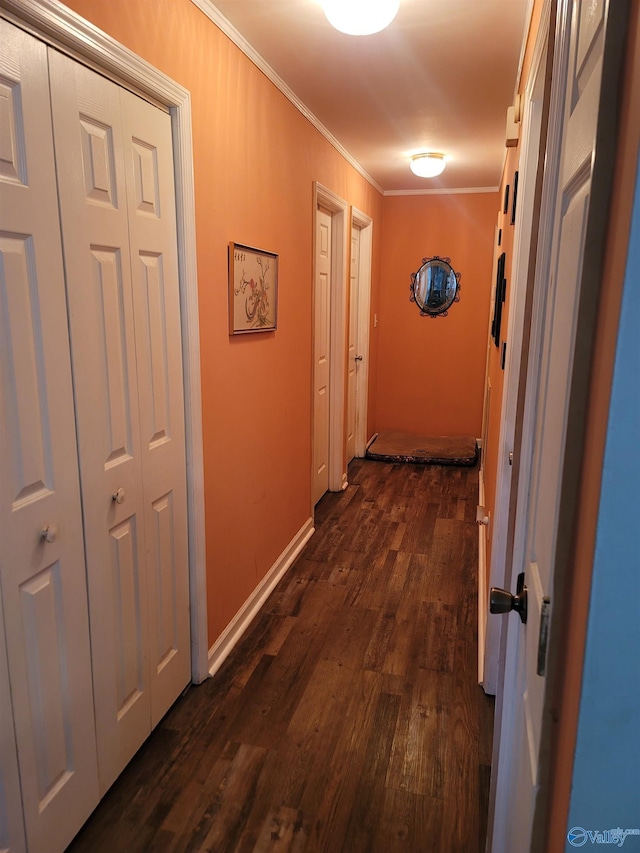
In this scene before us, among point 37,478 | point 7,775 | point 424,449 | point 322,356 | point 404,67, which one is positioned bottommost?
point 424,449

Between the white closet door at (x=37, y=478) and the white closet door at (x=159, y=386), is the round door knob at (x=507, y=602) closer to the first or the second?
the white closet door at (x=37, y=478)

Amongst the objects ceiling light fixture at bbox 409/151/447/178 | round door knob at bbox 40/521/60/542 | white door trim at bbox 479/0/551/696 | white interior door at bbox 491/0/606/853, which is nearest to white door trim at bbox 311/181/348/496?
ceiling light fixture at bbox 409/151/447/178

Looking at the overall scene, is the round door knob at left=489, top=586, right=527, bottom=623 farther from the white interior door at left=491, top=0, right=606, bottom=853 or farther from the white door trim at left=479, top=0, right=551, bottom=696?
the white door trim at left=479, top=0, right=551, bottom=696

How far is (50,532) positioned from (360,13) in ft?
5.81

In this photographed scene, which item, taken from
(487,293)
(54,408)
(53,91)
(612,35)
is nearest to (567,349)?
(612,35)

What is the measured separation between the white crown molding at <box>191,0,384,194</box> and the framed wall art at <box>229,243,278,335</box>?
0.73 metres

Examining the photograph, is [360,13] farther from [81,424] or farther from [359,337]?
[359,337]

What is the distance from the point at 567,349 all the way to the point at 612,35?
29cm

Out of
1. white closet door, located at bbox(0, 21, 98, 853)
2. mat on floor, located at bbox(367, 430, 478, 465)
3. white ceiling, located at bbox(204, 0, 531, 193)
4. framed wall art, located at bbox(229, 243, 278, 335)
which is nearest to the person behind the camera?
white closet door, located at bbox(0, 21, 98, 853)

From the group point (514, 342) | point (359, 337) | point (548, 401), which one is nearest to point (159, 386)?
point (514, 342)

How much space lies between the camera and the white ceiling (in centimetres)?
197

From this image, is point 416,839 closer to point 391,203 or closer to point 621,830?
point 621,830

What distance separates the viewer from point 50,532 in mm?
1344

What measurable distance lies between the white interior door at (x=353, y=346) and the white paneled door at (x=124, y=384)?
309 cm
